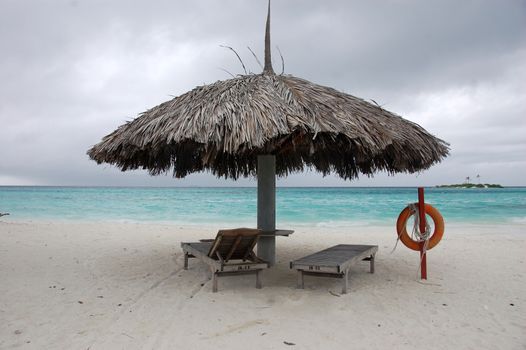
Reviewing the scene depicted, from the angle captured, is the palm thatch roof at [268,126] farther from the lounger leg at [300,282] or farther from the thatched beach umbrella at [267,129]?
the lounger leg at [300,282]

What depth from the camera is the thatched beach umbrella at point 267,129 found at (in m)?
3.35

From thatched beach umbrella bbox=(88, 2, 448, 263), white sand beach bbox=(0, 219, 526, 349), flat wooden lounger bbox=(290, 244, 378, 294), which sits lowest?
white sand beach bbox=(0, 219, 526, 349)

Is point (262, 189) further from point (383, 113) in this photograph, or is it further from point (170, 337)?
point (170, 337)

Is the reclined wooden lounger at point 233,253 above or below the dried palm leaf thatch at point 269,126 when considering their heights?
below

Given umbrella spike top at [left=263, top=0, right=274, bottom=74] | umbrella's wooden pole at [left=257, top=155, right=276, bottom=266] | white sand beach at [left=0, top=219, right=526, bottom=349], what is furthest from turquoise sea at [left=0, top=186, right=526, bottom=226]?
umbrella spike top at [left=263, top=0, right=274, bottom=74]

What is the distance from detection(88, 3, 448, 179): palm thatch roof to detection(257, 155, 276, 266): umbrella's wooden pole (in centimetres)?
77

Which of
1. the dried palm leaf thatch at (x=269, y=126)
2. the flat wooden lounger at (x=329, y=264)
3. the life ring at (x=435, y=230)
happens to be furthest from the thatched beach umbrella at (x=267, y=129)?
the flat wooden lounger at (x=329, y=264)

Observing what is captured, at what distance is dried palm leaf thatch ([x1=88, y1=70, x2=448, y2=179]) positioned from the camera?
131 inches

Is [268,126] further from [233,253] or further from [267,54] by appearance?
[267,54]

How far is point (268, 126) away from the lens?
330 centimetres

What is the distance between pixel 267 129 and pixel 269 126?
4 centimetres

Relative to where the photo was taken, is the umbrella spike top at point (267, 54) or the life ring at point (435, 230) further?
the umbrella spike top at point (267, 54)

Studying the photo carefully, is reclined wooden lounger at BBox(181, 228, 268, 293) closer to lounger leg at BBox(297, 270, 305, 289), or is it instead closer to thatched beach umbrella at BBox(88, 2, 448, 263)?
lounger leg at BBox(297, 270, 305, 289)

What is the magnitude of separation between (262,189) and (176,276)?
1395mm
